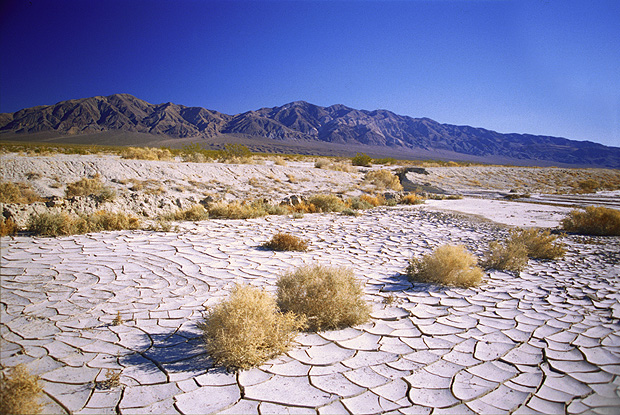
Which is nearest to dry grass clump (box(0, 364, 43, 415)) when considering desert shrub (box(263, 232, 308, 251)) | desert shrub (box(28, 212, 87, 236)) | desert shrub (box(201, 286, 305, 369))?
desert shrub (box(201, 286, 305, 369))

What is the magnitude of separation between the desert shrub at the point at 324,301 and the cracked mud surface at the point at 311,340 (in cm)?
17

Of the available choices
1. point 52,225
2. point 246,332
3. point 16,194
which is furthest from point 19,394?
point 16,194

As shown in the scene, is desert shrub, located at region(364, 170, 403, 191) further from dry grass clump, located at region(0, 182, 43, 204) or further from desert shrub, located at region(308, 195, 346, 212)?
dry grass clump, located at region(0, 182, 43, 204)

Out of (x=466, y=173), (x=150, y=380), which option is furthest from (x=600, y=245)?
(x=466, y=173)

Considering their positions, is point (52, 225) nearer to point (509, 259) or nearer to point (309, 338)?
point (309, 338)

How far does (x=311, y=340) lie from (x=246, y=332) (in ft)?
2.69

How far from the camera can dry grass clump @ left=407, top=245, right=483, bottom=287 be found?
4965 mm

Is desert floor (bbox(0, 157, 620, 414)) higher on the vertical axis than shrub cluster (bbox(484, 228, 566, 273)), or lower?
lower

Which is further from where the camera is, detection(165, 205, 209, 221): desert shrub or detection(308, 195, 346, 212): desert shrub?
detection(308, 195, 346, 212): desert shrub

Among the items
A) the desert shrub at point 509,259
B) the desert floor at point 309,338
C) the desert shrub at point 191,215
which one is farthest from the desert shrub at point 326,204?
the desert shrub at point 509,259

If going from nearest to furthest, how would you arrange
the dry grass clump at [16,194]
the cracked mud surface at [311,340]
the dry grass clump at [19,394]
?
the dry grass clump at [19,394], the cracked mud surface at [311,340], the dry grass clump at [16,194]

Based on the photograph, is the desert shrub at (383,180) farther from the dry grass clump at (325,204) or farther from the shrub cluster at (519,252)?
the shrub cluster at (519,252)

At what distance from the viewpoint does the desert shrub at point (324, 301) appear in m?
3.53

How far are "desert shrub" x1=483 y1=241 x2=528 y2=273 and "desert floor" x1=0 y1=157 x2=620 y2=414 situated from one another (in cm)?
27
